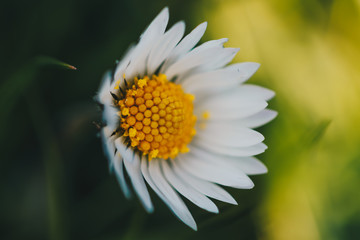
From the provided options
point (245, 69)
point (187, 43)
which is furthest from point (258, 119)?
point (187, 43)

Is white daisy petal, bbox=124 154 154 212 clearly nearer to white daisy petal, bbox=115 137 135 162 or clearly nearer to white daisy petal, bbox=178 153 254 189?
white daisy petal, bbox=115 137 135 162

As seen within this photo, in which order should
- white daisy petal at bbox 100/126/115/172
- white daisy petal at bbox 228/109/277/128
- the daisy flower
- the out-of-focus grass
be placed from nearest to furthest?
white daisy petal at bbox 100/126/115/172, the daisy flower, white daisy petal at bbox 228/109/277/128, the out-of-focus grass

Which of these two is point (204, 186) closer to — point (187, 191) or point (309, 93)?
point (187, 191)

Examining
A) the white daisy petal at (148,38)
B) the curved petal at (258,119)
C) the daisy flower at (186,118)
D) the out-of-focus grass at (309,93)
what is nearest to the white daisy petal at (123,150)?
the daisy flower at (186,118)

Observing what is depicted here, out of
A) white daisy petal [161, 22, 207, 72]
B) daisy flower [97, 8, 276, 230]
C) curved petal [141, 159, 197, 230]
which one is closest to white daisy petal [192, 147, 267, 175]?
daisy flower [97, 8, 276, 230]

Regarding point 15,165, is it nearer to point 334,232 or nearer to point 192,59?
point 192,59

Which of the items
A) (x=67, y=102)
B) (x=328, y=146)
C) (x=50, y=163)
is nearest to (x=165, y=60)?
(x=50, y=163)
